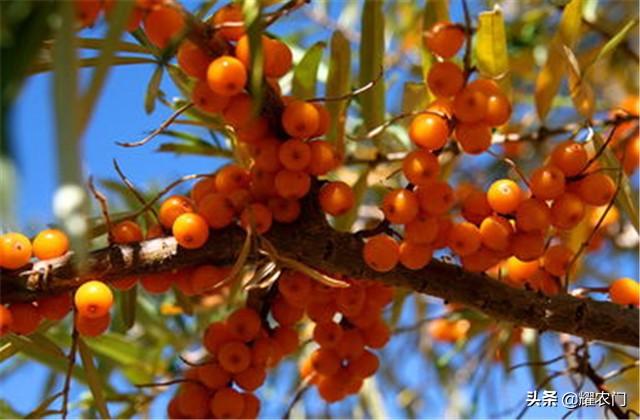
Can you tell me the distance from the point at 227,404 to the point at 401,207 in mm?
281

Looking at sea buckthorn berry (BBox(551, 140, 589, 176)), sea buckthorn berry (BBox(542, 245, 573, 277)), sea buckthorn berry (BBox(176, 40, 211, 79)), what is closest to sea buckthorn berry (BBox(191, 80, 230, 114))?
sea buckthorn berry (BBox(176, 40, 211, 79))

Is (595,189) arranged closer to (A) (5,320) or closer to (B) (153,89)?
(B) (153,89)

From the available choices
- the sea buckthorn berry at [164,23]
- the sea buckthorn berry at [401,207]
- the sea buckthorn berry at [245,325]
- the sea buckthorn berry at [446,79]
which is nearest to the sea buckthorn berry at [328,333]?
the sea buckthorn berry at [245,325]

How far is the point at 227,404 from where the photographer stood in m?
0.87

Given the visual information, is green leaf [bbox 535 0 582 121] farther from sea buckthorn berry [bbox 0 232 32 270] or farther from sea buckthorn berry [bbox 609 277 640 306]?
sea buckthorn berry [bbox 0 232 32 270]

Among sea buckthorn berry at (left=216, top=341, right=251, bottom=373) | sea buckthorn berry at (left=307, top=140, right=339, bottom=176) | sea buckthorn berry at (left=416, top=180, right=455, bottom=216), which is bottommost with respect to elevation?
sea buckthorn berry at (left=216, top=341, right=251, bottom=373)

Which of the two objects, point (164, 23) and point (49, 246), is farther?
point (49, 246)

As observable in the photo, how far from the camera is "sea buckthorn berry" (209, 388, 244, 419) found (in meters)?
0.87

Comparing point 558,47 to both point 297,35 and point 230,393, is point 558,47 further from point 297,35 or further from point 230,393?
point 297,35

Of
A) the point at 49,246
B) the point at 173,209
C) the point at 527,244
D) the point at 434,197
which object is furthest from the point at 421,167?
the point at 49,246

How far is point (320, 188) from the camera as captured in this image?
2.68ft

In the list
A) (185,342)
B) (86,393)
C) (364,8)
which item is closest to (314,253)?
(364,8)

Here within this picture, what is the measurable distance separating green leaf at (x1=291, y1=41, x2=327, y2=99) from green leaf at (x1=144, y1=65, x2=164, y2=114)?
0.17 metres

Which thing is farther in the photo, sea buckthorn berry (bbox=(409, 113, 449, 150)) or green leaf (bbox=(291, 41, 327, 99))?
green leaf (bbox=(291, 41, 327, 99))
